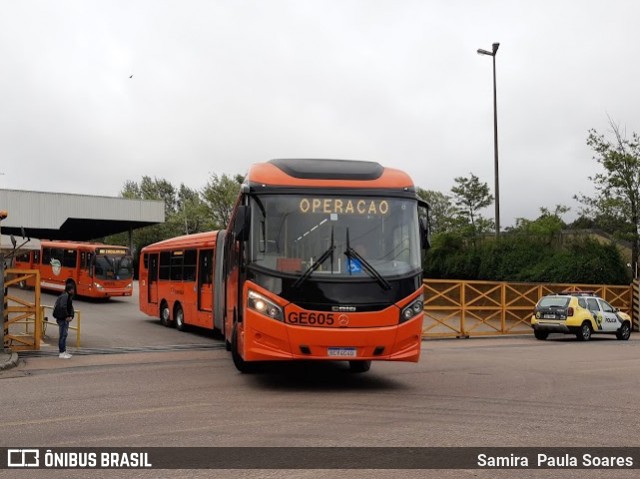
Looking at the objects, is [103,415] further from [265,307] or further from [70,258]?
[70,258]

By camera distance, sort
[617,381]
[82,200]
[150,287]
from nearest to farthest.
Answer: [617,381], [150,287], [82,200]

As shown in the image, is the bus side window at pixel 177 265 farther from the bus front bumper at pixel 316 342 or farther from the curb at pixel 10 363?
the bus front bumper at pixel 316 342

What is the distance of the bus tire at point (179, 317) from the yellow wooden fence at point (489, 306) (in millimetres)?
7681

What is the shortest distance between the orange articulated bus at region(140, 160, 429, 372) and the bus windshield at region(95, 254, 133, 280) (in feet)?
85.4

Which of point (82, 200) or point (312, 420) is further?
point (82, 200)

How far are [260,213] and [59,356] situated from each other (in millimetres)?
7809

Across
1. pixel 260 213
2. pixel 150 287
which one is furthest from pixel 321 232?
pixel 150 287

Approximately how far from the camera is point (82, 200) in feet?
173

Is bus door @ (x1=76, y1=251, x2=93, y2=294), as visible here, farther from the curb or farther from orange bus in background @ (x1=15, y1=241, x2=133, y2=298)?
the curb

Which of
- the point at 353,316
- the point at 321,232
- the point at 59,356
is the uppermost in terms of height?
the point at 321,232

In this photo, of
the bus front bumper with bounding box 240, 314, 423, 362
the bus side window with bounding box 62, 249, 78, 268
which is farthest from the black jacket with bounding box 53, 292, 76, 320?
the bus side window with bounding box 62, 249, 78, 268

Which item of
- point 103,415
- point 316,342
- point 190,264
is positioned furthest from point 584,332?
point 103,415

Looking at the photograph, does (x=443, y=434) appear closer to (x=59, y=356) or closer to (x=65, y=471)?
(x=65, y=471)

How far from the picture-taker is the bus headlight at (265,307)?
1084cm
